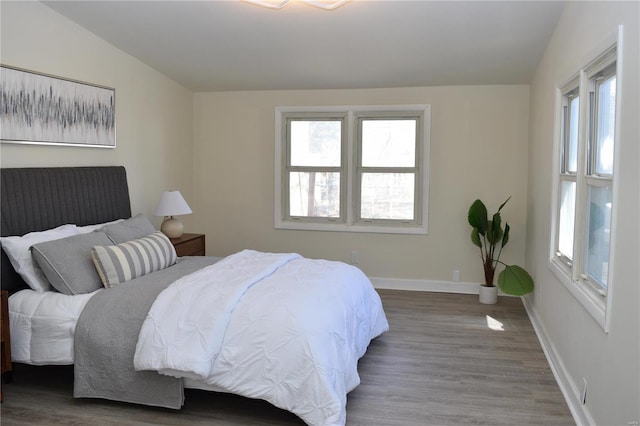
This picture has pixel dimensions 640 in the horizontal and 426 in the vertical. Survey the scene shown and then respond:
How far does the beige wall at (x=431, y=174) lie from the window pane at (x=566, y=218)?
1.69m

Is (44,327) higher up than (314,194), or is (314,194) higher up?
(314,194)

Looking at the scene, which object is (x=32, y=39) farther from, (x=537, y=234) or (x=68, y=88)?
(x=537, y=234)

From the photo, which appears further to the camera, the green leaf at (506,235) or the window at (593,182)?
the green leaf at (506,235)

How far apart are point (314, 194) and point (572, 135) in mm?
2919

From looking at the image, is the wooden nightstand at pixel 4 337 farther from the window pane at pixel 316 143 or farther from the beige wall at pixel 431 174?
the window pane at pixel 316 143

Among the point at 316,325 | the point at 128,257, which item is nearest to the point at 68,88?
the point at 128,257

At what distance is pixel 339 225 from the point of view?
5.88 m

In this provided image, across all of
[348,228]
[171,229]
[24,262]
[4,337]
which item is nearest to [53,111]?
[24,262]

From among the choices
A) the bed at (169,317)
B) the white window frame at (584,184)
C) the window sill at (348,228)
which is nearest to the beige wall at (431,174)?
the window sill at (348,228)

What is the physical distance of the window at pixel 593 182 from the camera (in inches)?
107

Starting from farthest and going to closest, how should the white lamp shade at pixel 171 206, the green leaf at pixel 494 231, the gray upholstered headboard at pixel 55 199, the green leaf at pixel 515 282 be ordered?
the green leaf at pixel 494 231 → the white lamp shade at pixel 171 206 → the green leaf at pixel 515 282 → the gray upholstered headboard at pixel 55 199

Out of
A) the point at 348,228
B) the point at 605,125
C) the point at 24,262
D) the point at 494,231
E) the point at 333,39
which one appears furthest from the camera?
the point at 348,228

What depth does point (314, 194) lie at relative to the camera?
235 inches

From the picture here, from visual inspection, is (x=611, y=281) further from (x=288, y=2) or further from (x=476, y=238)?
(x=476, y=238)
